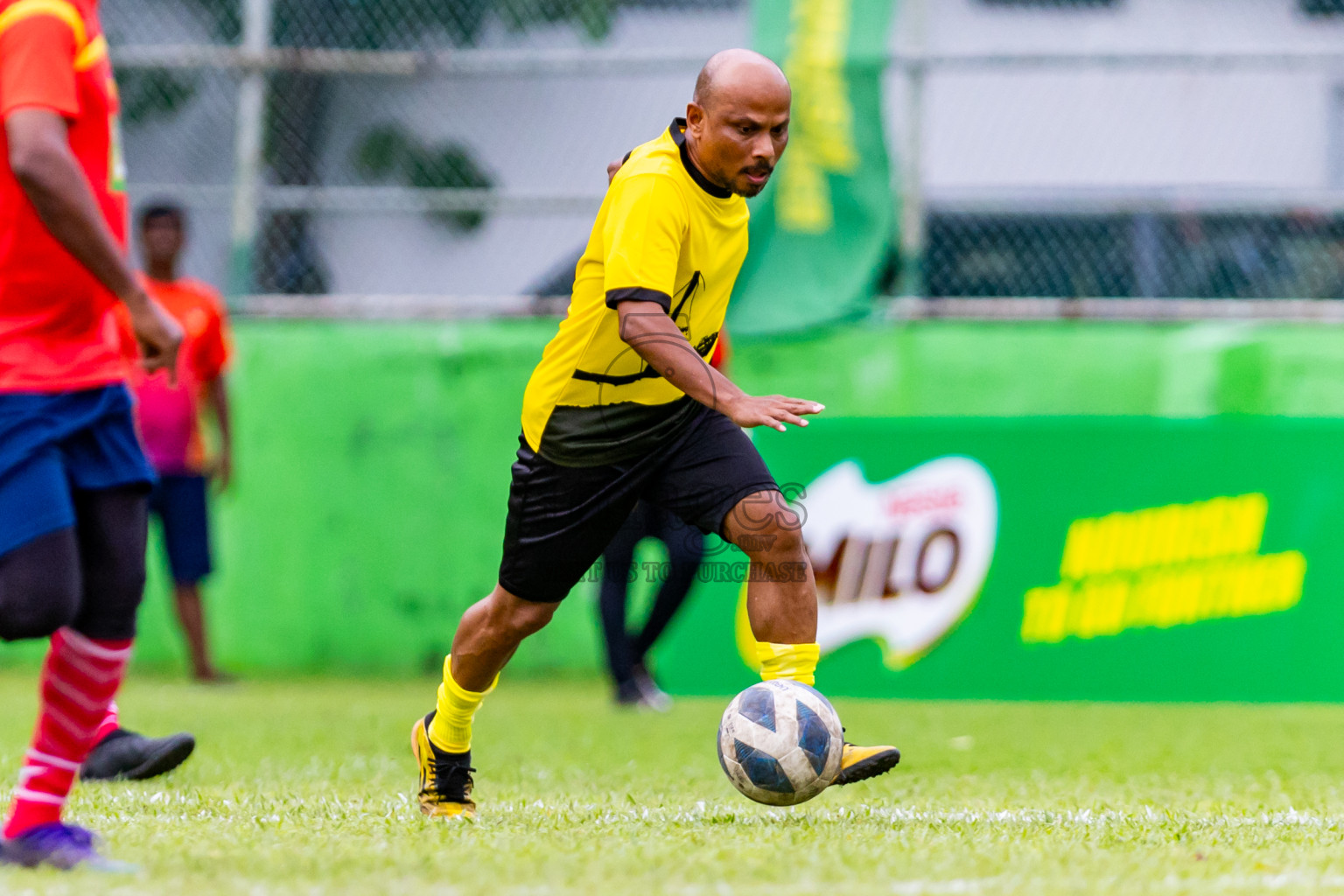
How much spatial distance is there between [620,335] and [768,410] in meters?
0.42

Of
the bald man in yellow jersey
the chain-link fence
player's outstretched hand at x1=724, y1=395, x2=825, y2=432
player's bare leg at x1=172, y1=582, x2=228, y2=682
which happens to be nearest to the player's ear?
the bald man in yellow jersey

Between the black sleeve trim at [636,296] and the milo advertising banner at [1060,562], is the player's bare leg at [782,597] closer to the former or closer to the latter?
the black sleeve trim at [636,296]

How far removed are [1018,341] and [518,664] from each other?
3.25m

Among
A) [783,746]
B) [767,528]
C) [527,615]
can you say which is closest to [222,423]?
[527,615]

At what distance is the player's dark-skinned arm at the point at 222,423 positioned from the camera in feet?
26.8

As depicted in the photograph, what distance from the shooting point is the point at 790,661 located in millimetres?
3863

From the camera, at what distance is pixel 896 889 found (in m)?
2.86

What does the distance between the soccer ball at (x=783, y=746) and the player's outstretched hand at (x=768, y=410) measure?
2.20 feet

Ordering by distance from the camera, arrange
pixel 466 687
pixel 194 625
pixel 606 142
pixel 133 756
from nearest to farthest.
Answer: pixel 466 687 → pixel 133 756 → pixel 194 625 → pixel 606 142

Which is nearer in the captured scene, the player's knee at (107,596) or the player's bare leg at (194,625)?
the player's knee at (107,596)

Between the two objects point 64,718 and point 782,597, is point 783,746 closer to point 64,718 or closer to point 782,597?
point 782,597

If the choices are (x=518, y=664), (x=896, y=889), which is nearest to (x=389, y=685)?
(x=518, y=664)

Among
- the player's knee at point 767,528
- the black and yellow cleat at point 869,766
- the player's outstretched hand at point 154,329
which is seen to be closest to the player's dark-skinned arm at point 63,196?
the player's outstretched hand at point 154,329

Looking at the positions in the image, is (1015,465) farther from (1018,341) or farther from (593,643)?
(593,643)
